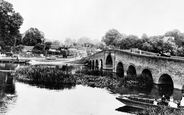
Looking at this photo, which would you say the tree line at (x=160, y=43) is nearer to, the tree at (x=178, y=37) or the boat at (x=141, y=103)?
the tree at (x=178, y=37)

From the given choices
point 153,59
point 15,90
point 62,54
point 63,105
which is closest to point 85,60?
point 62,54

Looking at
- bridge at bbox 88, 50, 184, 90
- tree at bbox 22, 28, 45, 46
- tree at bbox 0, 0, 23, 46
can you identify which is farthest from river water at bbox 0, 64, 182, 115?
tree at bbox 22, 28, 45, 46

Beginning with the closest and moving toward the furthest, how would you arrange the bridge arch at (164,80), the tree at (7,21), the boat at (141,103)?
the boat at (141,103) < the bridge arch at (164,80) < the tree at (7,21)

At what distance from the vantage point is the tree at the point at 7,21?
192 ft

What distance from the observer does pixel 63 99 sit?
23.4 metres

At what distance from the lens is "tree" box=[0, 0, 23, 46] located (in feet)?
192

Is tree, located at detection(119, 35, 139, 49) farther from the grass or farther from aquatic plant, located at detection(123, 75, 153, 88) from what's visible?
the grass

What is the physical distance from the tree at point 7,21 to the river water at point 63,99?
31835 millimetres

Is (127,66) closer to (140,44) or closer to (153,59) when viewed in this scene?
(153,59)

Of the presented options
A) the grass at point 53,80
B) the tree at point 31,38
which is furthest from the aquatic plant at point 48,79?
the tree at point 31,38

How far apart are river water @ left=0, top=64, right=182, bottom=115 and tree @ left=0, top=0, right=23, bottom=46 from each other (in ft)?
104

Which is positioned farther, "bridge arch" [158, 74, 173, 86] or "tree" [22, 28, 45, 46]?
"tree" [22, 28, 45, 46]

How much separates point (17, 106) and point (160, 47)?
44.8 meters

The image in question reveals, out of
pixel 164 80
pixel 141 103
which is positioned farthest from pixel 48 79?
pixel 164 80
